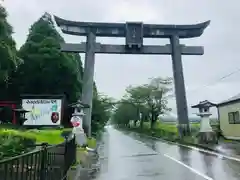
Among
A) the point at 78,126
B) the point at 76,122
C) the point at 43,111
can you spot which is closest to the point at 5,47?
the point at 76,122

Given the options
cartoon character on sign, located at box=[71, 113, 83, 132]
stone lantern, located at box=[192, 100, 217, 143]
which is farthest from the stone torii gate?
cartoon character on sign, located at box=[71, 113, 83, 132]

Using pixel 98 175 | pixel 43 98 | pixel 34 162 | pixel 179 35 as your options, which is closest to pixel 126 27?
pixel 179 35

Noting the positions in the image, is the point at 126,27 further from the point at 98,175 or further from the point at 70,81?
the point at 98,175

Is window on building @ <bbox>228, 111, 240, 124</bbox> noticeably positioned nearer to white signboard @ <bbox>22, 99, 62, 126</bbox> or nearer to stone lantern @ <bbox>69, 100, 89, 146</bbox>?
stone lantern @ <bbox>69, 100, 89, 146</bbox>

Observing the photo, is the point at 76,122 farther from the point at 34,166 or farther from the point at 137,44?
the point at 34,166

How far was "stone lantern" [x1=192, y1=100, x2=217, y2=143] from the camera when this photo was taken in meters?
20.9

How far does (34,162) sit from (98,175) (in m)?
5.48

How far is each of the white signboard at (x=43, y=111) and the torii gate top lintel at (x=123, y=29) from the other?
635cm

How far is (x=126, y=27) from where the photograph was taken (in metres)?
23.9

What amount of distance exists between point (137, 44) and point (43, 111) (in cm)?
992

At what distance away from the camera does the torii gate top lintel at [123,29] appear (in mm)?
23969

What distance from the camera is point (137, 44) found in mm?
23797

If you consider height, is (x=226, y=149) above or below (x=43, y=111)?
below

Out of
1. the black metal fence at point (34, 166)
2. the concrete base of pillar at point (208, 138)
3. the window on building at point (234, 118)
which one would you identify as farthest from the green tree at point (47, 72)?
the black metal fence at point (34, 166)
